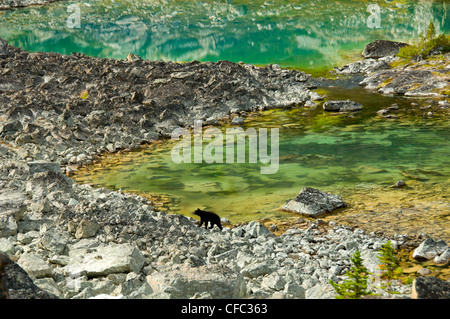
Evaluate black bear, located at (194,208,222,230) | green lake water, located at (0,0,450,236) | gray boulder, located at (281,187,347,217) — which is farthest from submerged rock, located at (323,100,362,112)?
black bear, located at (194,208,222,230)

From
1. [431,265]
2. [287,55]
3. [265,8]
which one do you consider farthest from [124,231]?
[265,8]

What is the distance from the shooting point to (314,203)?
41.5 feet

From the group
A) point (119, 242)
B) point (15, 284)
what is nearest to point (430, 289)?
point (15, 284)

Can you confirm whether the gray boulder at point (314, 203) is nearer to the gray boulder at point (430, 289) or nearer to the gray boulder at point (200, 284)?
the gray boulder at point (200, 284)

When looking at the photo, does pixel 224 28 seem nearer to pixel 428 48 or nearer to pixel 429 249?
pixel 428 48

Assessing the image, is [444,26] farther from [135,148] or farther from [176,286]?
[176,286]

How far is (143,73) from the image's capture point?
27734mm

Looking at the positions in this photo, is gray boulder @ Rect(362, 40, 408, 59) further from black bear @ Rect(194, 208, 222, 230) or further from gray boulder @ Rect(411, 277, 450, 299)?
gray boulder @ Rect(411, 277, 450, 299)

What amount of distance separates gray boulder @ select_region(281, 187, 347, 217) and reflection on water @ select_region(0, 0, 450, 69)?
2757 cm

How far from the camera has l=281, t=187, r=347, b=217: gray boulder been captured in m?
12.5

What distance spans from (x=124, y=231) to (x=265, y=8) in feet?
242

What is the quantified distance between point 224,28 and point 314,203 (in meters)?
58.2

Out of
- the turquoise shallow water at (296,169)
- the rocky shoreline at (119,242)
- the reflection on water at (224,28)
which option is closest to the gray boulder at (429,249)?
the rocky shoreline at (119,242)

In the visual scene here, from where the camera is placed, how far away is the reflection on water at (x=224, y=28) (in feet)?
164
